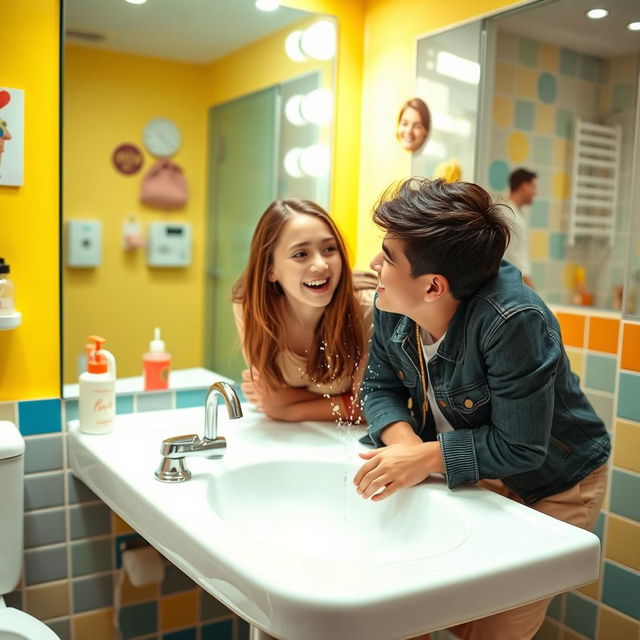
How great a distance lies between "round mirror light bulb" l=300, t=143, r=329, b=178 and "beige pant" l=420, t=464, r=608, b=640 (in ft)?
3.40

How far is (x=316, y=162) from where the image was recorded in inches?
81.6

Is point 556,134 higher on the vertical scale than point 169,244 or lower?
higher

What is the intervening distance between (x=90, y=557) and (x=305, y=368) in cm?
68

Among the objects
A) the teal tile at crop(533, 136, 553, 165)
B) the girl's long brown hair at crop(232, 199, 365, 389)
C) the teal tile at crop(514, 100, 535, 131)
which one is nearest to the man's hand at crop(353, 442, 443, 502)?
the girl's long brown hair at crop(232, 199, 365, 389)

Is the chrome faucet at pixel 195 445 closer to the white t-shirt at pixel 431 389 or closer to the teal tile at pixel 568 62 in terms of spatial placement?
the white t-shirt at pixel 431 389

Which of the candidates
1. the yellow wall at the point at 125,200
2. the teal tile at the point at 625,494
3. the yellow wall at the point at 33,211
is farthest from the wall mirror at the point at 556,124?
the yellow wall at the point at 33,211

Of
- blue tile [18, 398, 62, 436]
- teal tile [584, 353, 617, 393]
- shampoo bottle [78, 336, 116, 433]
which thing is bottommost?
blue tile [18, 398, 62, 436]

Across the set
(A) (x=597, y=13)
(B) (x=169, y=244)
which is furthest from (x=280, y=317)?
(A) (x=597, y=13)

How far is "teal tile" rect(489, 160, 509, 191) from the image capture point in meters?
2.06

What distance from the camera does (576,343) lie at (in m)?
1.71

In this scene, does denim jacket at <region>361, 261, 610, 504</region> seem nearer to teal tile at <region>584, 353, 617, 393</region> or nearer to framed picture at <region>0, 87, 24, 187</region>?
teal tile at <region>584, 353, 617, 393</region>

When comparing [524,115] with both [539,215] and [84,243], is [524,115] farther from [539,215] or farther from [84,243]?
[84,243]

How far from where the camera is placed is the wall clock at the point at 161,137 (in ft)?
6.23

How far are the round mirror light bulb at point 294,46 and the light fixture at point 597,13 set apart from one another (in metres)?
0.72
